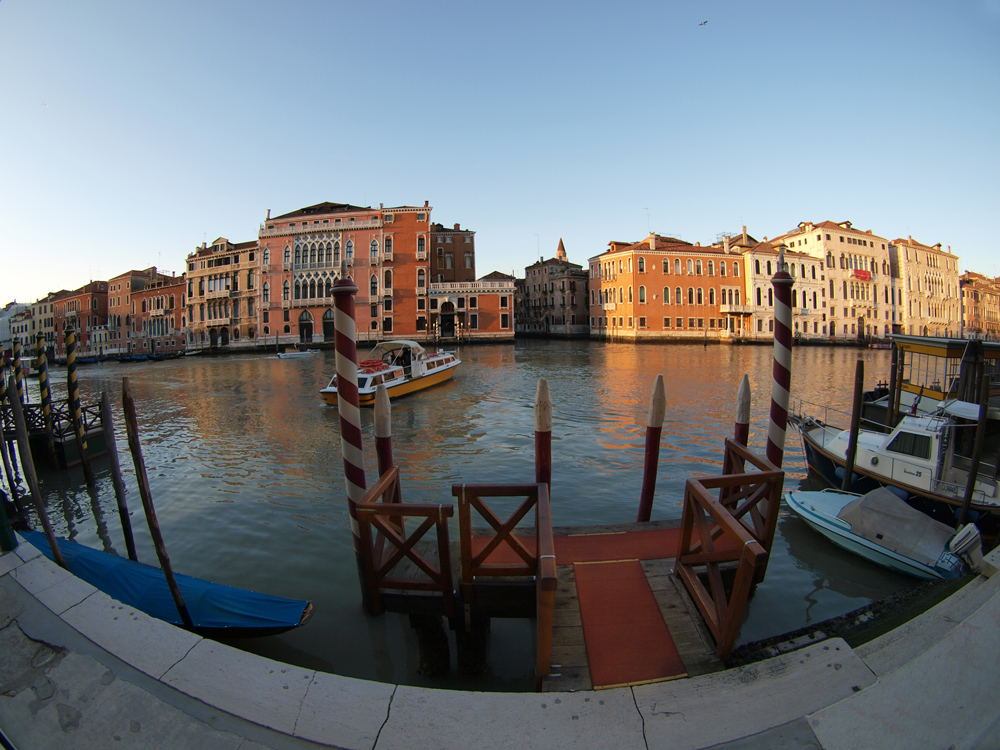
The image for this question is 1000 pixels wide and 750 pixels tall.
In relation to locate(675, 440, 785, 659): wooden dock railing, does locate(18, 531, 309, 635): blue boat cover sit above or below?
below

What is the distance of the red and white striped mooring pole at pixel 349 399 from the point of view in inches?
148

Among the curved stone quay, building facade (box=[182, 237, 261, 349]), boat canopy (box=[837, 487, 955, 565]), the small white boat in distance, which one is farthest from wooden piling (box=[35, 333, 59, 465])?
building facade (box=[182, 237, 261, 349])

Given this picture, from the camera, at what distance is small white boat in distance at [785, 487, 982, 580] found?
16.4 feet

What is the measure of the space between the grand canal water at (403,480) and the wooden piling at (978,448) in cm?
158

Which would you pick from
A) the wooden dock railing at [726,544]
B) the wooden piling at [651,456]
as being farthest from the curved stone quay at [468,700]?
the wooden piling at [651,456]

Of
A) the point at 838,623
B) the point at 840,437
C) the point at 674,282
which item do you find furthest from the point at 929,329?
the point at 838,623

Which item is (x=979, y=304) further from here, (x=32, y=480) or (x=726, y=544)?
(x=32, y=480)

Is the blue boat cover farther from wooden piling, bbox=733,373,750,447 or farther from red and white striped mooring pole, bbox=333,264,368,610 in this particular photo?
wooden piling, bbox=733,373,750,447

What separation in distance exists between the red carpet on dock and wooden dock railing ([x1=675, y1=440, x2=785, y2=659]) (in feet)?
1.00

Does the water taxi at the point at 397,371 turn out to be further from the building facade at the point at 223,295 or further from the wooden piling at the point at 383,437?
the building facade at the point at 223,295

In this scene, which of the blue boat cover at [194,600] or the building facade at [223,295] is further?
the building facade at [223,295]

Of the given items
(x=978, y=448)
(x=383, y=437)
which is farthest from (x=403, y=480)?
(x=978, y=448)

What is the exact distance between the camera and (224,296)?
5019 centimetres

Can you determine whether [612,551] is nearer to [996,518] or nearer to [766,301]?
[996,518]
